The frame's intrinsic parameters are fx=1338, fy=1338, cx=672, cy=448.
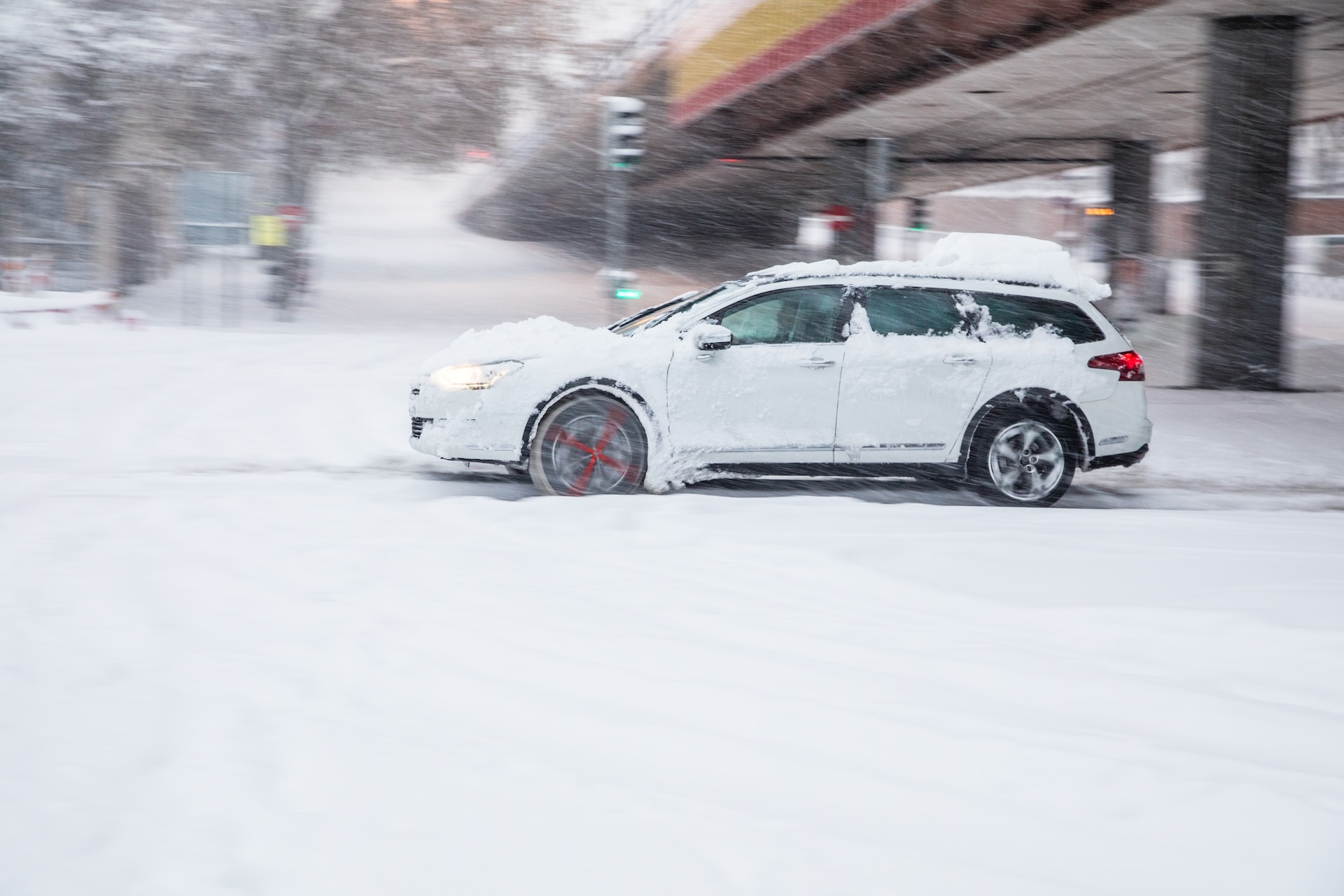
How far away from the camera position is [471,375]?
8016 millimetres

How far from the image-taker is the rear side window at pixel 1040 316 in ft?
27.9

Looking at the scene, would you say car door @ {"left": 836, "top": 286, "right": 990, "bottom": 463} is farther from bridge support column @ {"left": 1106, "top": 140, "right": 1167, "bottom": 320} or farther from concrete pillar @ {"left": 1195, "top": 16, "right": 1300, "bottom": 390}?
bridge support column @ {"left": 1106, "top": 140, "right": 1167, "bottom": 320}

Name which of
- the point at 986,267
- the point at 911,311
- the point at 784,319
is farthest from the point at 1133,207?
the point at 784,319

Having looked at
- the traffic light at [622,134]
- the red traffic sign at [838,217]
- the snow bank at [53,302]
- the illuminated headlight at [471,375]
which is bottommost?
the illuminated headlight at [471,375]

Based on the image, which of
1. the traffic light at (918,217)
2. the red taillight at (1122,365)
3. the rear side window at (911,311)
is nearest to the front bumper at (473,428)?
the rear side window at (911,311)

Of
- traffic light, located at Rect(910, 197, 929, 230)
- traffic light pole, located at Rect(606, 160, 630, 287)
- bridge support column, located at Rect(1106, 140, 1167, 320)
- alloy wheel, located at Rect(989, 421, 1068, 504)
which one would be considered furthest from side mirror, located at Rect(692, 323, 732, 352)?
bridge support column, located at Rect(1106, 140, 1167, 320)

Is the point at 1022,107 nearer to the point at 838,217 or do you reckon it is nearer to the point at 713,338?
the point at 838,217

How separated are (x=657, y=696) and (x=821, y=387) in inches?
164

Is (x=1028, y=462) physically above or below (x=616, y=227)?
below

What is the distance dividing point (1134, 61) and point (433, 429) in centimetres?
1400

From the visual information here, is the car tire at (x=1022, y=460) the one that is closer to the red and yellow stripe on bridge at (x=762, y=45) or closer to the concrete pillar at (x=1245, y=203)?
the concrete pillar at (x=1245, y=203)

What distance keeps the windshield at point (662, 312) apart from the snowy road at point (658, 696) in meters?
1.55

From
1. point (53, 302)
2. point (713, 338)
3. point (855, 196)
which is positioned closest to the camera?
point (713, 338)

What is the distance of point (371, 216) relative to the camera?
63.5m
